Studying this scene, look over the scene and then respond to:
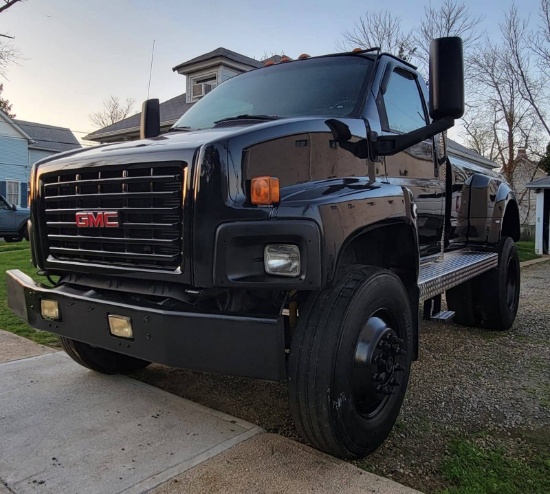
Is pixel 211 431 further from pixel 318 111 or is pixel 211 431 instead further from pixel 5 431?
pixel 318 111

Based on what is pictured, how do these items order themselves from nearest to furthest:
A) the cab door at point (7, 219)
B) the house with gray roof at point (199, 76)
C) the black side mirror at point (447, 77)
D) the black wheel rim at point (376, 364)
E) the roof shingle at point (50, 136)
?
the black wheel rim at point (376, 364) → the black side mirror at point (447, 77) → the house with gray roof at point (199, 76) → the cab door at point (7, 219) → the roof shingle at point (50, 136)

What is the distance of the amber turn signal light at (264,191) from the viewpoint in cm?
241

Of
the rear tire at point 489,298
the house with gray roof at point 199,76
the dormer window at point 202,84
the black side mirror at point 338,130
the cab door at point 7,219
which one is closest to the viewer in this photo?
the black side mirror at point 338,130

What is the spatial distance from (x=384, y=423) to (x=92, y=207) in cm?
200

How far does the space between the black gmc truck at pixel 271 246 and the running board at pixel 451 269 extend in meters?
0.08

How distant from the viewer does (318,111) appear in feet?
10.9

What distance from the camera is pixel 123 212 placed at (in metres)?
2.67

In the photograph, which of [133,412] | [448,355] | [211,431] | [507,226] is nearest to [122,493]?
[211,431]

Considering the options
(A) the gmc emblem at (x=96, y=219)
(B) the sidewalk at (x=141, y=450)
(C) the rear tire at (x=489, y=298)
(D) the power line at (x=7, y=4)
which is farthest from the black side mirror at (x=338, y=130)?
(D) the power line at (x=7, y=4)

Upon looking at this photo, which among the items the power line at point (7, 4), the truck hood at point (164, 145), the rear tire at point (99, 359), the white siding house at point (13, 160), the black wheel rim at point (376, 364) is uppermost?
the power line at point (7, 4)

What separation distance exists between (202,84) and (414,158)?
1579 cm

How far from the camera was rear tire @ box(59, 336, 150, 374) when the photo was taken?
383cm

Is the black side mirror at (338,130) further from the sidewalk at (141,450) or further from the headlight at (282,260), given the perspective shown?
the sidewalk at (141,450)

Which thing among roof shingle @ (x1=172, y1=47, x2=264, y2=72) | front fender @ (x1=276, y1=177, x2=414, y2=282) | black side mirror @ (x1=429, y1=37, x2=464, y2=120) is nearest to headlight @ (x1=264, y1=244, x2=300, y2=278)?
front fender @ (x1=276, y1=177, x2=414, y2=282)
